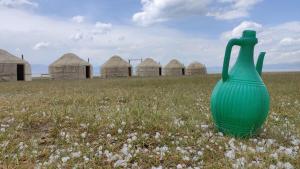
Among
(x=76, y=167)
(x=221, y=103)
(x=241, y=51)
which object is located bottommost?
(x=76, y=167)

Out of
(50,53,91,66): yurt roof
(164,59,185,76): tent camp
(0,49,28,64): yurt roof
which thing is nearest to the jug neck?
(0,49,28,64): yurt roof

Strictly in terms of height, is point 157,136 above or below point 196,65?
below

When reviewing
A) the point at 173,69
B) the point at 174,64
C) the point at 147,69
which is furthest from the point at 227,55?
the point at 174,64

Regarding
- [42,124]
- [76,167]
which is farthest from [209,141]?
[42,124]

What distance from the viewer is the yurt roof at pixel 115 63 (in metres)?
54.0

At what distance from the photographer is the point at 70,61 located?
47031 mm

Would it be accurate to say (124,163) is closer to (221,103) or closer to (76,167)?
(76,167)

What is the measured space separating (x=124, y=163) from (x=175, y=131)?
182 cm

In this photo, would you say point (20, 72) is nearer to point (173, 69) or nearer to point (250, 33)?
point (173, 69)

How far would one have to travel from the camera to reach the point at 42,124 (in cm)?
693

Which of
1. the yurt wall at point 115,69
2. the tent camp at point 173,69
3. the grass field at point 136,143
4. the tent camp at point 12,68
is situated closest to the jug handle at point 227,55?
the grass field at point 136,143

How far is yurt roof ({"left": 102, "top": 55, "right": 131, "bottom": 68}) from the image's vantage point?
5397 cm

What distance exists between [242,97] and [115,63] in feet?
162

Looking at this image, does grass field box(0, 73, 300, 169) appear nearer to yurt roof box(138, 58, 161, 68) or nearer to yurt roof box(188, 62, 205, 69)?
yurt roof box(138, 58, 161, 68)
